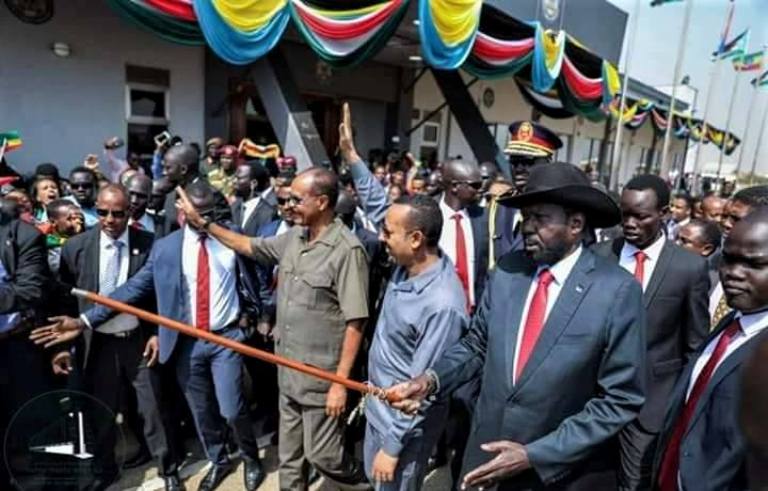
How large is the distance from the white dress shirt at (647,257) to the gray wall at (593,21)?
11151mm

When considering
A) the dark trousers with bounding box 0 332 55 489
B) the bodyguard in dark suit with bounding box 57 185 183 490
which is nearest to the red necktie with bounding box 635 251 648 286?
the bodyguard in dark suit with bounding box 57 185 183 490

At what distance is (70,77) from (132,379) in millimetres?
6192

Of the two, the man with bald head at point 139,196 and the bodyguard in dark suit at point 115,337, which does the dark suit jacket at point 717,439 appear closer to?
the bodyguard in dark suit at point 115,337

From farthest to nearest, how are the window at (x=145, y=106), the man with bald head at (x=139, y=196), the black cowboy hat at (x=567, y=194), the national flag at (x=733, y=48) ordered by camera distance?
the national flag at (x=733, y=48), the window at (x=145, y=106), the man with bald head at (x=139, y=196), the black cowboy hat at (x=567, y=194)

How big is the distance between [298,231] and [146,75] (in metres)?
6.96

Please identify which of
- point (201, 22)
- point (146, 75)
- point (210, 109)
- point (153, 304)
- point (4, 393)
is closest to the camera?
point (4, 393)

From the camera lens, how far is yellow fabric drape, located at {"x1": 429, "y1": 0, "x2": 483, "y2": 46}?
25.1 feet

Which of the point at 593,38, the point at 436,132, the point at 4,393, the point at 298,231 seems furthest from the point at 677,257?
the point at 593,38

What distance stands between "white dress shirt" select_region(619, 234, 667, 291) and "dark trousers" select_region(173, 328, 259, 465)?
224 cm

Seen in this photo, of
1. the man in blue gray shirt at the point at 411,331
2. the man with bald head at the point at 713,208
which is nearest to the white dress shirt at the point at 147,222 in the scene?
the man in blue gray shirt at the point at 411,331

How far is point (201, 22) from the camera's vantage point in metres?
5.83

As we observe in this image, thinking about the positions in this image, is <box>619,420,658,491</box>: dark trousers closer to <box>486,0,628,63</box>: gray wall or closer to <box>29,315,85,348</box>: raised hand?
<box>29,315,85,348</box>: raised hand

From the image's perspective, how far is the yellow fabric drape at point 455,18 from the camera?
7.66 metres

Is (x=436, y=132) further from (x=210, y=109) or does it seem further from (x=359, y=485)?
(x=359, y=485)
